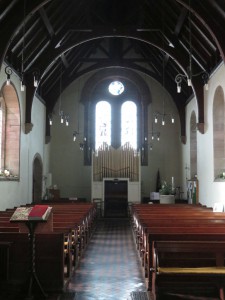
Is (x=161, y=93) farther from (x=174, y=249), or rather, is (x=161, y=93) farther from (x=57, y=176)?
(x=174, y=249)

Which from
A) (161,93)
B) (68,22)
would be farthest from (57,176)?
(68,22)

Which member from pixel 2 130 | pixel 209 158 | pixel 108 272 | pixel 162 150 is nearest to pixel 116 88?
pixel 162 150

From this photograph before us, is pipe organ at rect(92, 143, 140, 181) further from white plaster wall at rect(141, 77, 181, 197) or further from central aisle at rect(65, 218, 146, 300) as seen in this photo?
central aisle at rect(65, 218, 146, 300)

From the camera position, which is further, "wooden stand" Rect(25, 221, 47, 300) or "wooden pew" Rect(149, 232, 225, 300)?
"wooden stand" Rect(25, 221, 47, 300)

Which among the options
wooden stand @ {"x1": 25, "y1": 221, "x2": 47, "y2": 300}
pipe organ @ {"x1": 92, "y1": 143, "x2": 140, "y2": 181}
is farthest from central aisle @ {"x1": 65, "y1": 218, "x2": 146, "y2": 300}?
pipe organ @ {"x1": 92, "y1": 143, "x2": 140, "y2": 181}

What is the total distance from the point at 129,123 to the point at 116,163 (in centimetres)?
269

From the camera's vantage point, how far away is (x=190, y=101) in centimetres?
1830

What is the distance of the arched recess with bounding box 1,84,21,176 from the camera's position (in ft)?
47.1

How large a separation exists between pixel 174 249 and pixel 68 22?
1171 centimetres

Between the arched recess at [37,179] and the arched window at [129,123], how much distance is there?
4881 millimetres

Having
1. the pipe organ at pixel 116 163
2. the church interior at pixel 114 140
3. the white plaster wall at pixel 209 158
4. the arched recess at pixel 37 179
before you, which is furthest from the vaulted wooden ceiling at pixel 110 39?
the pipe organ at pixel 116 163

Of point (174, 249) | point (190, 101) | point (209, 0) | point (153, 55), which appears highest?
point (153, 55)

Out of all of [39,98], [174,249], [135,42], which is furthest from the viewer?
[135,42]

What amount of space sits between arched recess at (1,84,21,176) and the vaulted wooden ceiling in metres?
0.77
